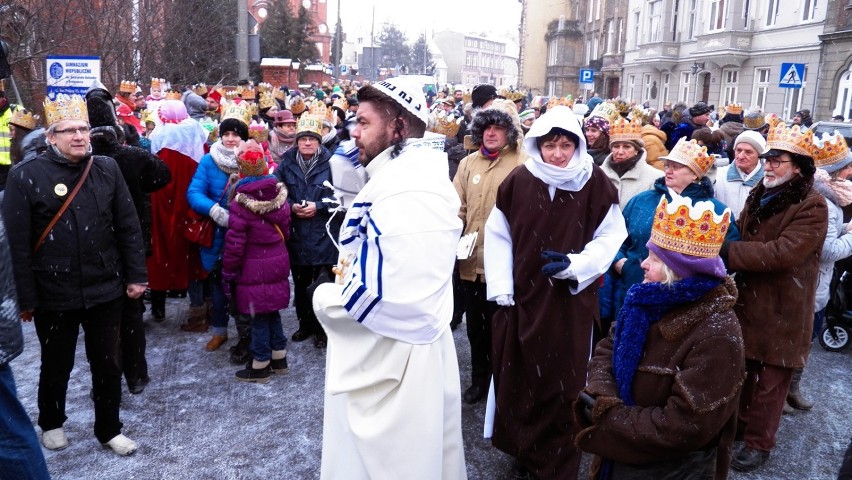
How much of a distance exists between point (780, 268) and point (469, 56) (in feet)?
430

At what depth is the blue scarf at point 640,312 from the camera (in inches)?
89.9

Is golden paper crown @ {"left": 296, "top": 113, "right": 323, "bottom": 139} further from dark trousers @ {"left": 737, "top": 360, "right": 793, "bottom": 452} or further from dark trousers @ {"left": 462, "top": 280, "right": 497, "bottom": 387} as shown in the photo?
dark trousers @ {"left": 737, "top": 360, "right": 793, "bottom": 452}

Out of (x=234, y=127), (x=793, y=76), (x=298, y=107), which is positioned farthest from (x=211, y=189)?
(x=793, y=76)

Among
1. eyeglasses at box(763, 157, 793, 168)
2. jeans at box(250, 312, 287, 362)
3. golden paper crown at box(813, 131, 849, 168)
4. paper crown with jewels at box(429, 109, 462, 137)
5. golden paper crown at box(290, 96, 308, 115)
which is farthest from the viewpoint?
golden paper crown at box(290, 96, 308, 115)

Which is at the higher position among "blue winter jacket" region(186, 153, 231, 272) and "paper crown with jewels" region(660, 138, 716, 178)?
"paper crown with jewels" region(660, 138, 716, 178)

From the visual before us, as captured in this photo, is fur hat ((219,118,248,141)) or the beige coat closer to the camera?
the beige coat

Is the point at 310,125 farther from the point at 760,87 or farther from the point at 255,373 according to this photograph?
the point at 760,87

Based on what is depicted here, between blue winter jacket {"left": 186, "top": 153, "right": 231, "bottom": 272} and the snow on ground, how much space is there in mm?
851

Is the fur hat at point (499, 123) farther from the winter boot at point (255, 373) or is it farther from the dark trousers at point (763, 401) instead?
the winter boot at point (255, 373)

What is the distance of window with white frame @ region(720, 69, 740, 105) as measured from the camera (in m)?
31.7

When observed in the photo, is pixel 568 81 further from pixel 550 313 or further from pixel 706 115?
pixel 550 313

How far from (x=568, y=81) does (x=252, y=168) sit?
6242 centimetres

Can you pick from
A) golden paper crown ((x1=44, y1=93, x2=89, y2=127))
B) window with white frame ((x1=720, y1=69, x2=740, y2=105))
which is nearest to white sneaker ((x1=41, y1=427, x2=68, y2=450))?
golden paper crown ((x1=44, y1=93, x2=89, y2=127))

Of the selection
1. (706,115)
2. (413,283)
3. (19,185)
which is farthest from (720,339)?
(706,115)
